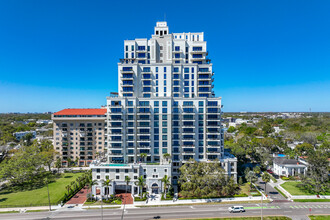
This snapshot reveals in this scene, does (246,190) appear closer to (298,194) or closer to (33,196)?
(298,194)

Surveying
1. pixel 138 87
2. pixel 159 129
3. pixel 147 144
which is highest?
pixel 138 87

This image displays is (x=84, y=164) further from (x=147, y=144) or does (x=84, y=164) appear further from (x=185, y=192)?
(x=185, y=192)

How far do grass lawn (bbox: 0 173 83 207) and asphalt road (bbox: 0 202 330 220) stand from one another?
6961 mm

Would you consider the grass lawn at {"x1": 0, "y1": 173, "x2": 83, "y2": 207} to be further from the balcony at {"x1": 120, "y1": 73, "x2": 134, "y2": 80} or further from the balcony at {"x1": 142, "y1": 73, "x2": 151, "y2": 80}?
the balcony at {"x1": 142, "y1": 73, "x2": 151, "y2": 80}

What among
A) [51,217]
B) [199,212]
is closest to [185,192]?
[199,212]

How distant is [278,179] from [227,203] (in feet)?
132

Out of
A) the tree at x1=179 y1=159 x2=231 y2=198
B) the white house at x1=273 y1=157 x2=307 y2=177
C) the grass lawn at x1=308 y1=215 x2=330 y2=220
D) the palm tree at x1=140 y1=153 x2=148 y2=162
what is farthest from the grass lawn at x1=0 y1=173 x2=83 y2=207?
the white house at x1=273 y1=157 x2=307 y2=177

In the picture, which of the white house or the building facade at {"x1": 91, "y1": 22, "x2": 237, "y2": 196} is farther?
the white house

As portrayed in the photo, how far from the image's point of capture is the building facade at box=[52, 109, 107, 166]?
110 m

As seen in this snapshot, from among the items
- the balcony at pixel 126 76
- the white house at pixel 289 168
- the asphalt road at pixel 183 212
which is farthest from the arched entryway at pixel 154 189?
the white house at pixel 289 168

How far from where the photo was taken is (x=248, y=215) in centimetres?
5600

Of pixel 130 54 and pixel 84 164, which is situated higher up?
pixel 130 54

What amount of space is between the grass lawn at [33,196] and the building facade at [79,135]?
97.4ft

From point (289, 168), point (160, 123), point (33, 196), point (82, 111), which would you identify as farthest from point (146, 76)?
point (289, 168)
